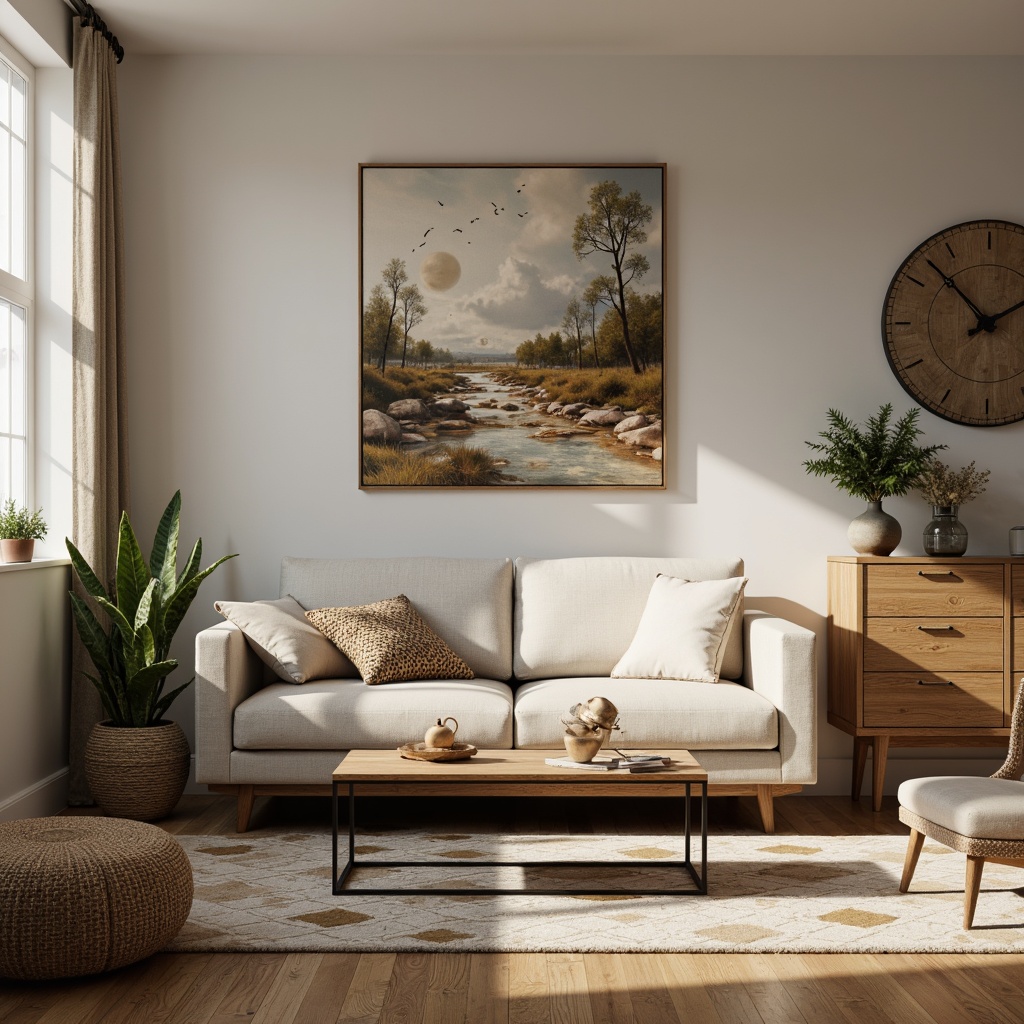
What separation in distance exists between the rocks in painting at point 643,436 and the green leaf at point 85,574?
2127 mm

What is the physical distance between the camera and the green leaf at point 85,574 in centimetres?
381

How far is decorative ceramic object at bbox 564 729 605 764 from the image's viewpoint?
2980 millimetres

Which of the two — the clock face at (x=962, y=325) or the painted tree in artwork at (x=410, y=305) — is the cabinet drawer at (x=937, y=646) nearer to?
the clock face at (x=962, y=325)

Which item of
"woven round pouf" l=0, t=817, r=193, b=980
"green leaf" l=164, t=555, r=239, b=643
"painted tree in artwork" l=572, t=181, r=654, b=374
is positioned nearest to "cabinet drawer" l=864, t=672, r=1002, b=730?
"painted tree in artwork" l=572, t=181, r=654, b=374

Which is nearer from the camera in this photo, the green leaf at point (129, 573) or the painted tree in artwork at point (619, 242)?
the green leaf at point (129, 573)

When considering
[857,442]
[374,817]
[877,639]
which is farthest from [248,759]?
[857,442]

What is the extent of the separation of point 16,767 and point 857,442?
3.36 m

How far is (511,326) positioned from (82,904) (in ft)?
9.38

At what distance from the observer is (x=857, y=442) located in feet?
14.0

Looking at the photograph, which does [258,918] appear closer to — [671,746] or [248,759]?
[248,759]

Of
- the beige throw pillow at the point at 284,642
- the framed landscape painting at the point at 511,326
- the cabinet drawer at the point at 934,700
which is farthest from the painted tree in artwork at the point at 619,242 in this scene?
the beige throw pillow at the point at 284,642

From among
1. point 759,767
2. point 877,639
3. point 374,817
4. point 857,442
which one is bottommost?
point 374,817

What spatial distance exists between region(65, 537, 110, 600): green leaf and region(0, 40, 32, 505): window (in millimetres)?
370

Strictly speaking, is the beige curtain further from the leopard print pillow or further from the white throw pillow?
the white throw pillow
